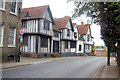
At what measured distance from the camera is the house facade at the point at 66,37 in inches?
1299

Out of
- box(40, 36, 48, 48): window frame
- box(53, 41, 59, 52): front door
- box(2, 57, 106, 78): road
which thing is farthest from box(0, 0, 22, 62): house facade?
box(53, 41, 59, 52): front door

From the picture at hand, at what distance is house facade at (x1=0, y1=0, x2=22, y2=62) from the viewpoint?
14.8 m

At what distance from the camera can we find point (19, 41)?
56.0 ft

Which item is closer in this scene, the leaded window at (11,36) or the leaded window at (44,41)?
the leaded window at (11,36)

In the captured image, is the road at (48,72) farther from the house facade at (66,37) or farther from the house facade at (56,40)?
the house facade at (66,37)

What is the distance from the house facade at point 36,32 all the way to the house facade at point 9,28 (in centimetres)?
625

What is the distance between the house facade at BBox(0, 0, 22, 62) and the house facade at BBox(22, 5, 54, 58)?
20.5 ft

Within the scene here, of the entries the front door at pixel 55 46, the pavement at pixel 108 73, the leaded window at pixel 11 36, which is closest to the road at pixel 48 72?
the pavement at pixel 108 73

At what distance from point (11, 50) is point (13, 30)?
2.50 metres

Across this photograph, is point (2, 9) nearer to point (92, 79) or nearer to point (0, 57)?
point (0, 57)

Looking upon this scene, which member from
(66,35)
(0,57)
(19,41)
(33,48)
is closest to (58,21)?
(66,35)

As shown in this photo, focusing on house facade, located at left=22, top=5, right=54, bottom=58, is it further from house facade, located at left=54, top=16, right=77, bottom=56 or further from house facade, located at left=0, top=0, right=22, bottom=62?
house facade, located at left=54, top=16, right=77, bottom=56

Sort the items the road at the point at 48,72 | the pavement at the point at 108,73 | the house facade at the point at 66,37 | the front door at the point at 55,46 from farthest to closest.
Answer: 1. the house facade at the point at 66,37
2. the front door at the point at 55,46
3. the pavement at the point at 108,73
4. the road at the point at 48,72

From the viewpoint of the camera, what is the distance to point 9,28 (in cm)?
1596
